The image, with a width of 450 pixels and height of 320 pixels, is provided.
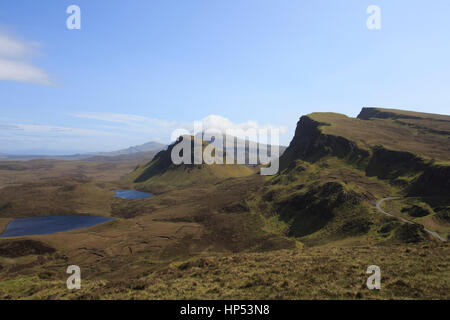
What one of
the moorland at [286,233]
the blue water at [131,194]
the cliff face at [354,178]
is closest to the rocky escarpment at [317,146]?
the cliff face at [354,178]

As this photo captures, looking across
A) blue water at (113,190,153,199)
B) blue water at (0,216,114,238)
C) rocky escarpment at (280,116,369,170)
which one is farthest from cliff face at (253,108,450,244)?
blue water at (113,190,153,199)

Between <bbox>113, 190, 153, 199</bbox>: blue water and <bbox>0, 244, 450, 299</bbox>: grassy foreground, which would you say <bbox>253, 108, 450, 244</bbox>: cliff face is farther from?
<bbox>113, 190, 153, 199</bbox>: blue water

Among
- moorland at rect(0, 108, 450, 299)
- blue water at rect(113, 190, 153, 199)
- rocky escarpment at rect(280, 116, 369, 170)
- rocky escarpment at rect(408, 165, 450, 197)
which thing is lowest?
blue water at rect(113, 190, 153, 199)

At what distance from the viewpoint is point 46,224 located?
105250 millimetres

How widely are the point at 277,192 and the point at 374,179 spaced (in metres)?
33.9

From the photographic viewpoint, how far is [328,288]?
19.4 metres

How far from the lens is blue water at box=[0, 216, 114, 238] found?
311ft

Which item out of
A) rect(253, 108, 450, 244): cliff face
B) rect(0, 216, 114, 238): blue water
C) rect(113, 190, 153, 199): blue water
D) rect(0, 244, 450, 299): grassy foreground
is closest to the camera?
rect(0, 244, 450, 299): grassy foreground

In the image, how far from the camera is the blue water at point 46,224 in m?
94.9

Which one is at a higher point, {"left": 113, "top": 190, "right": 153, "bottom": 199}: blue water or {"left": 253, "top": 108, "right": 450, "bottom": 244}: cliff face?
{"left": 253, "top": 108, "right": 450, "bottom": 244}: cliff face

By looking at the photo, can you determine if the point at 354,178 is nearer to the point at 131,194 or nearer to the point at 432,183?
the point at 432,183

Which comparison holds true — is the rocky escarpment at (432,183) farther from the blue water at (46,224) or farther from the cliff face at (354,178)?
the blue water at (46,224)

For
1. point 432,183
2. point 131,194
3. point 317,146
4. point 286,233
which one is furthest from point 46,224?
point 432,183

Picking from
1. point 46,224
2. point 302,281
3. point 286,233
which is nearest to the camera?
point 302,281
